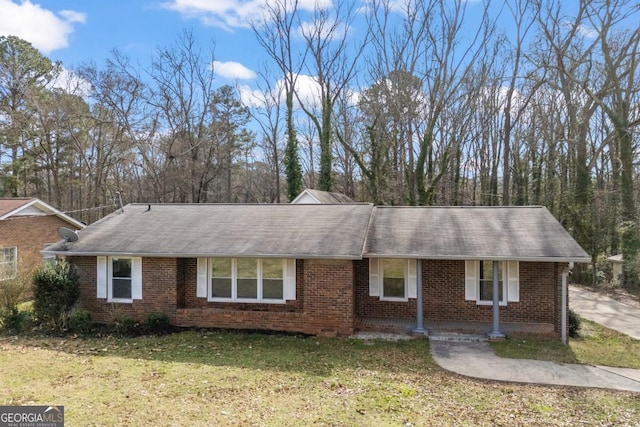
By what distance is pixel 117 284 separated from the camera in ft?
38.3

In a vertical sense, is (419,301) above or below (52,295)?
below

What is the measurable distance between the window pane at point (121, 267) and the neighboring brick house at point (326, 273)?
1.2 inches

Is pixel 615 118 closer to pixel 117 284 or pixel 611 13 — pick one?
pixel 611 13

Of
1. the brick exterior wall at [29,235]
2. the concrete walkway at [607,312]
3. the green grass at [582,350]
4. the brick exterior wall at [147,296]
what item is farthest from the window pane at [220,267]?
the concrete walkway at [607,312]

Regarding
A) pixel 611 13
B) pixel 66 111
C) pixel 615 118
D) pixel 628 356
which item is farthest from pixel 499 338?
pixel 66 111

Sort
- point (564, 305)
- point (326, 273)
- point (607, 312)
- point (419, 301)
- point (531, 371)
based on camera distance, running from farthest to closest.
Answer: point (607, 312), point (419, 301), point (326, 273), point (564, 305), point (531, 371)

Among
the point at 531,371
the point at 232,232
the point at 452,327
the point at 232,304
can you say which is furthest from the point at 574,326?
the point at 232,232

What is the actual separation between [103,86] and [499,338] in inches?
1175

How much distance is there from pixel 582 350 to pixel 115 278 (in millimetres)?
12891

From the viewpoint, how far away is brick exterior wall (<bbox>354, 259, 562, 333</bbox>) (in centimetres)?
1107

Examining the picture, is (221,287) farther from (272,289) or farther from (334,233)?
(334,233)

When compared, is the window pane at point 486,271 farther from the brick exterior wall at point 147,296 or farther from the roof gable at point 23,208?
the roof gable at point 23,208

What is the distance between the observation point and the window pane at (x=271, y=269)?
11367 mm

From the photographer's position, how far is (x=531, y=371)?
26.7ft
